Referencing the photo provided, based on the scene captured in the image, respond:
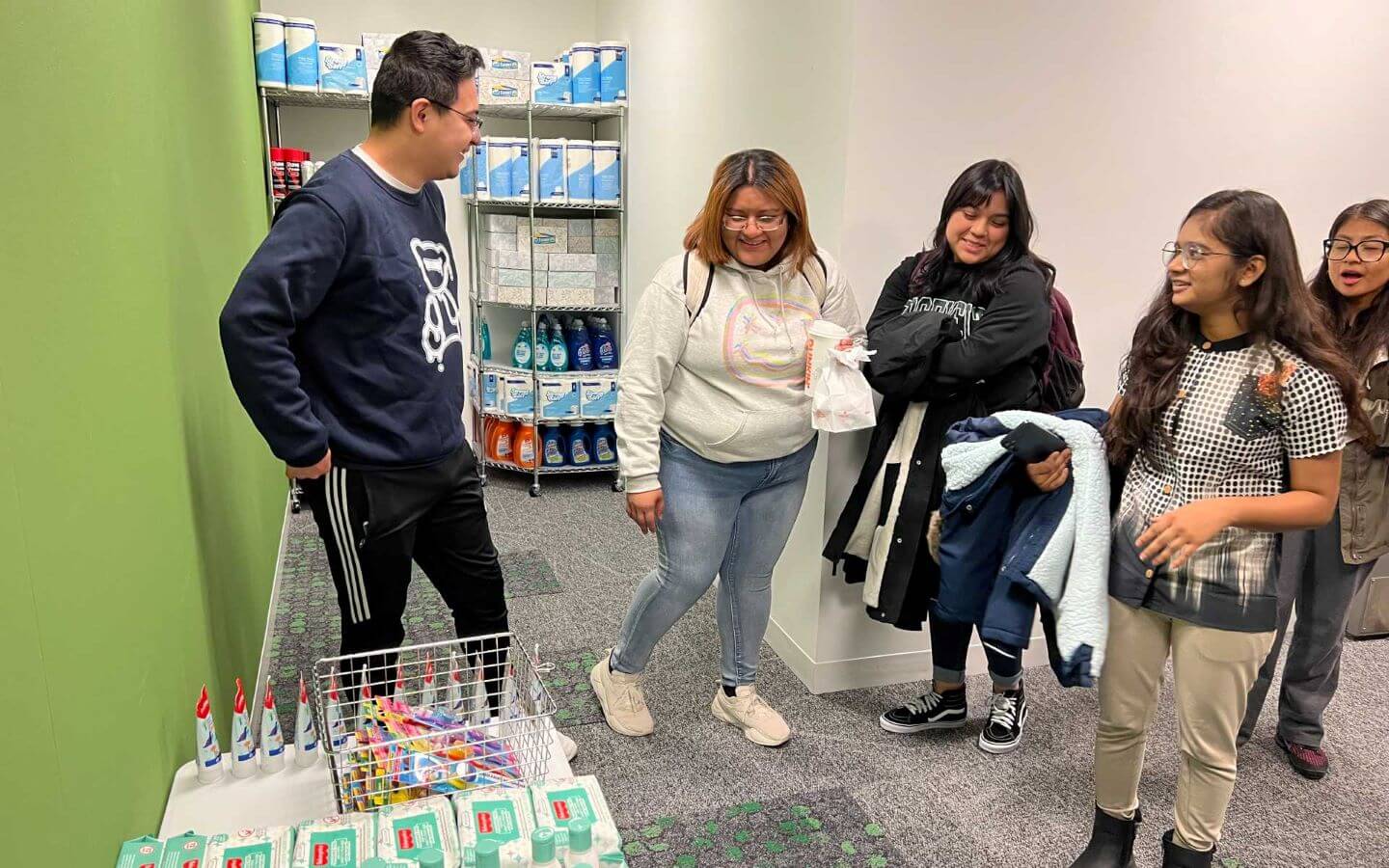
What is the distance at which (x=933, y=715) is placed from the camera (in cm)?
250

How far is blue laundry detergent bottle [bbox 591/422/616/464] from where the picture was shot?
478cm

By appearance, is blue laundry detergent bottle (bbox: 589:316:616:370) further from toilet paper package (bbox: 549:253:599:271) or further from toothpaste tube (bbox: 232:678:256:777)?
toothpaste tube (bbox: 232:678:256:777)

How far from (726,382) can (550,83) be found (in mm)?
2866

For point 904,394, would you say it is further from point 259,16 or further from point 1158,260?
point 259,16

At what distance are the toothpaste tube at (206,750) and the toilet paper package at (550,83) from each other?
361cm

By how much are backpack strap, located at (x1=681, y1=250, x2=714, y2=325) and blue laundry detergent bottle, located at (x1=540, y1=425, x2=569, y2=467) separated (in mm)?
2681

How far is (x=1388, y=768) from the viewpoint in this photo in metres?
2.43

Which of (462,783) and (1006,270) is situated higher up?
(1006,270)

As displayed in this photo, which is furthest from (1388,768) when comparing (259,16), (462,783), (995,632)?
(259,16)

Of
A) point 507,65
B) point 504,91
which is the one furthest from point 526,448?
point 507,65

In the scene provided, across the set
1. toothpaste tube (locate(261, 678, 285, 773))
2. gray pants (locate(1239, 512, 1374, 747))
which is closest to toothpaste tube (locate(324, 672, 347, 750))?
toothpaste tube (locate(261, 678, 285, 773))

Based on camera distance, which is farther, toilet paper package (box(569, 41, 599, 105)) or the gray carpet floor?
toilet paper package (box(569, 41, 599, 105))

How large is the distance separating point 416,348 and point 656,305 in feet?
1.84

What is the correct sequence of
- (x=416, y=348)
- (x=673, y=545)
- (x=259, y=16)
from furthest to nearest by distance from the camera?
1. (x=259, y=16)
2. (x=673, y=545)
3. (x=416, y=348)
